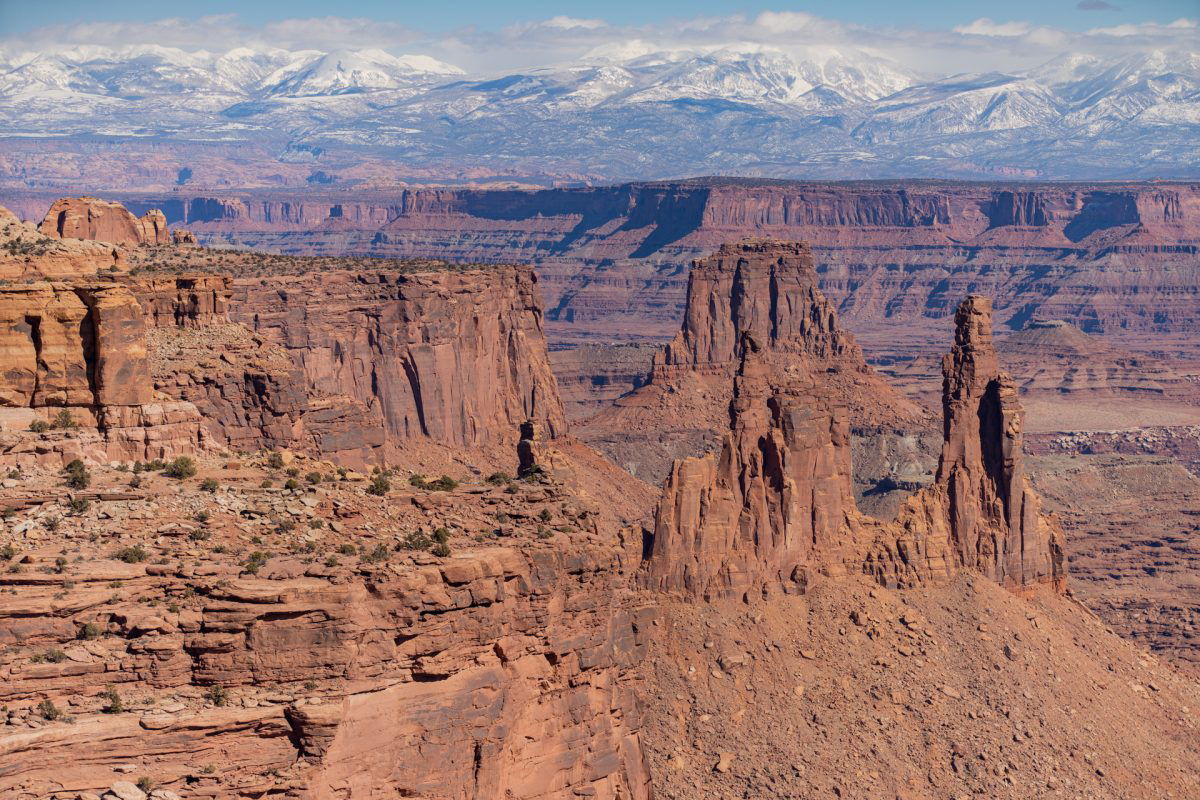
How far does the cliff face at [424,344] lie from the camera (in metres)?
97.1

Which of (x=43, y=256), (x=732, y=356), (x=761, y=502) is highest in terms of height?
(x=43, y=256)

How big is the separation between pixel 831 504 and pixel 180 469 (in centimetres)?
4305

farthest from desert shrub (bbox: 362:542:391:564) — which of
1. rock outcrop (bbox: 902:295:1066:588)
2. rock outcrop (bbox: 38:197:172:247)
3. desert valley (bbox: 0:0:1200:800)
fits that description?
rock outcrop (bbox: 38:197:172:247)

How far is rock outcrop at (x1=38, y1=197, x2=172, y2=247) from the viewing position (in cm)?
9550

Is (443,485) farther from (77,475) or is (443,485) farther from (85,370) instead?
(85,370)

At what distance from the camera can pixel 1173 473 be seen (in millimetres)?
151000

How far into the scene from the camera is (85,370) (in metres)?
37.6

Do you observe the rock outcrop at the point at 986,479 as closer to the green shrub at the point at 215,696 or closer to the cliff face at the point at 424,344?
the cliff face at the point at 424,344

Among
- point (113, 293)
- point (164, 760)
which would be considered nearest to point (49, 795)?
point (164, 760)

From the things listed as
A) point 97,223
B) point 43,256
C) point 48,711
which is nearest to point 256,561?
point 48,711

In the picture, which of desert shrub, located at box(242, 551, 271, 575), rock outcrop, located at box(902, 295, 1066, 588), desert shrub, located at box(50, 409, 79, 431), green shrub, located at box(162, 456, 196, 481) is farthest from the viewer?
rock outcrop, located at box(902, 295, 1066, 588)

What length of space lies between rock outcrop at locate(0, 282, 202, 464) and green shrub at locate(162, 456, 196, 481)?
173 cm

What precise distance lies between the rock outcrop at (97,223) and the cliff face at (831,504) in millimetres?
29606

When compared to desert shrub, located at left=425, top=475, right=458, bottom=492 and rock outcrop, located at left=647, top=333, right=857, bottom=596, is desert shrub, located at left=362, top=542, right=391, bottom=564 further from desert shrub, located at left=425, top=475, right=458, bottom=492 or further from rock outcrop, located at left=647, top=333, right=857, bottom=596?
rock outcrop, located at left=647, top=333, right=857, bottom=596
